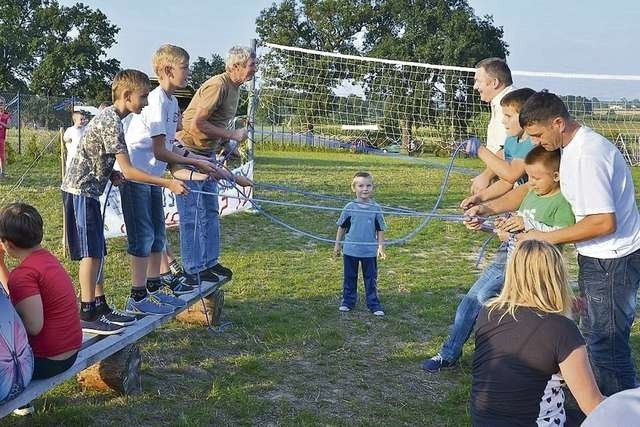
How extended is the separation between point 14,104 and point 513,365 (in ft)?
79.5

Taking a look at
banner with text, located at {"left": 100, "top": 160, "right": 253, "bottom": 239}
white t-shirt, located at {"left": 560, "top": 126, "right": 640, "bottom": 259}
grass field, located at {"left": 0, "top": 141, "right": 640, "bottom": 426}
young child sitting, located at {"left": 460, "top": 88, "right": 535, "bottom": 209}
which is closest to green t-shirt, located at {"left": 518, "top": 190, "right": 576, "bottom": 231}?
white t-shirt, located at {"left": 560, "top": 126, "right": 640, "bottom": 259}

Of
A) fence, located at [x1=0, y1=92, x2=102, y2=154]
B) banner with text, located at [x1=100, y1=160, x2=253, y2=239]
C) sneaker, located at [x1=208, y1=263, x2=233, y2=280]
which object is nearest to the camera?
sneaker, located at [x1=208, y1=263, x2=233, y2=280]

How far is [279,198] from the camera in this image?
1359 centimetres

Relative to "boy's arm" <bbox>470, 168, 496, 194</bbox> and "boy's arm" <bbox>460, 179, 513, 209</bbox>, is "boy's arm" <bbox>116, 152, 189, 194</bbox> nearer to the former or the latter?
"boy's arm" <bbox>460, 179, 513, 209</bbox>

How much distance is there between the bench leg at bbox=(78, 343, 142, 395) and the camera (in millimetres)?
4156

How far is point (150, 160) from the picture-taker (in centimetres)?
479

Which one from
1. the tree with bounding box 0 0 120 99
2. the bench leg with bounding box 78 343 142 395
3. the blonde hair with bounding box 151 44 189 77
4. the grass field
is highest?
the tree with bounding box 0 0 120 99

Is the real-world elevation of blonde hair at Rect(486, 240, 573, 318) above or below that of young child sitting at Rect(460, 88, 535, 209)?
below

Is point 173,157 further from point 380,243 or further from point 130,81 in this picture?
point 380,243

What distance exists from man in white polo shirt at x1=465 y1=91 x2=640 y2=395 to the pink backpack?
8.08 ft

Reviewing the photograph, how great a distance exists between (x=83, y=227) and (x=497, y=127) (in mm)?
2840

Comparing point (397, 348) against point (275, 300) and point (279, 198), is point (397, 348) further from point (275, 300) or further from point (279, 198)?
point (279, 198)

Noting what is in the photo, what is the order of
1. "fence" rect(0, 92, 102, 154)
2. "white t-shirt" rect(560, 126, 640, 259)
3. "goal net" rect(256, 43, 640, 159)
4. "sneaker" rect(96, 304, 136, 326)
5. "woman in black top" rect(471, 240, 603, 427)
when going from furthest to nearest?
"fence" rect(0, 92, 102, 154) → "goal net" rect(256, 43, 640, 159) → "sneaker" rect(96, 304, 136, 326) → "white t-shirt" rect(560, 126, 640, 259) → "woman in black top" rect(471, 240, 603, 427)

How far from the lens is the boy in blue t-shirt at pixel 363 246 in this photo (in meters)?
6.25
